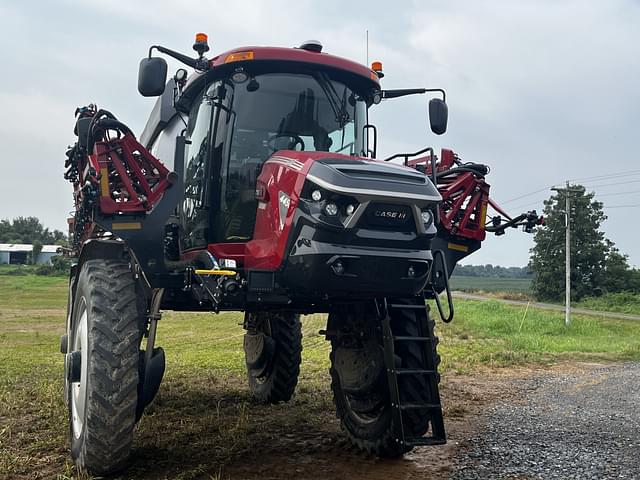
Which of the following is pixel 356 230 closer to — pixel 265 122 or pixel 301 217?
pixel 301 217

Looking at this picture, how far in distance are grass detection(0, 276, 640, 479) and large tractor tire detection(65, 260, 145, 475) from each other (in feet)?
0.95

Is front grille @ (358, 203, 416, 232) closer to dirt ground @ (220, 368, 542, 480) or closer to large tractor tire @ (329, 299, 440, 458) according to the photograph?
large tractor tire @ (329, 299, 440, 458)

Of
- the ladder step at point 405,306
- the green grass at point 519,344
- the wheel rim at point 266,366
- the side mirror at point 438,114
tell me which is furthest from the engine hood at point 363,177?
the green grass at point 519,344

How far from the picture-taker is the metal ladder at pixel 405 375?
467 cm

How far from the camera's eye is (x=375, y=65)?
5.59 m

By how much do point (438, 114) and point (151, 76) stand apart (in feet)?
8.07

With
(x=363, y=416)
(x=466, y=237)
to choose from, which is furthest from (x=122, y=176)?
(x=466, y=237)

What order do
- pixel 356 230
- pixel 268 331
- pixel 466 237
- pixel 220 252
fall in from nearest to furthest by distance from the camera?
pixel 356 230
pixel 220 252
pixel 466 237
pixel 268 331

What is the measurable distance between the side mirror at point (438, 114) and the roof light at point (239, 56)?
1684 mm

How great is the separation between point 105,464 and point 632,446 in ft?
15.0

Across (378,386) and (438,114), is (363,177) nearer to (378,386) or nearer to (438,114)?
(438,114)

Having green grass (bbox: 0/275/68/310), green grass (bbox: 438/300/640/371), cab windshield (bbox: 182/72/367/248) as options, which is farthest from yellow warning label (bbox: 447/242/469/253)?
green grass (bbox: 0/275/68/310)

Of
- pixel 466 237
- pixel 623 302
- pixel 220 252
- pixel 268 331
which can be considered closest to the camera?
pixel 220 252

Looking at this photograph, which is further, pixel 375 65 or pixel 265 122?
pixel 375 65
